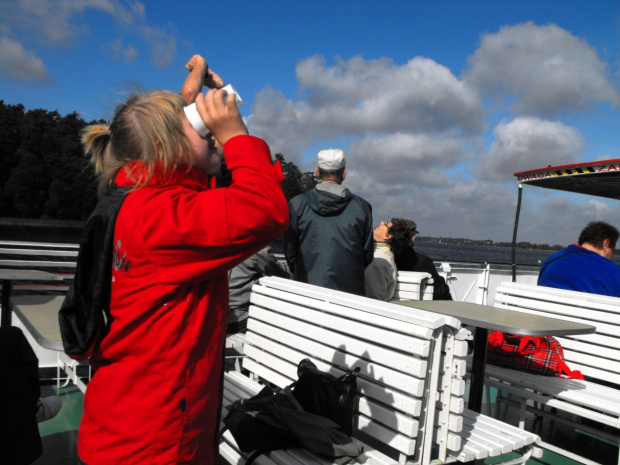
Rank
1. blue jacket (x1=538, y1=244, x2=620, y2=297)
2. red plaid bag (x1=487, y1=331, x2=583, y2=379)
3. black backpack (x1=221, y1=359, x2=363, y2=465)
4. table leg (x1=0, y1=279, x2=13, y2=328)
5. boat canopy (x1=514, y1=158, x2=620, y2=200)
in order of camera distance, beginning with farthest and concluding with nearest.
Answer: boat canopy (x1=514, y1=158, x2=620, y2=200) → blue jacket (x1=538, y1=244, x2=620, y2=297) → red plaid bag (x1=487, y1=331, x2=583, y2=379) → table leg (x1=0, y1=279, x2=13, y2=328) → black backpack (x1=221, y1=359, x2=363, y2=465)

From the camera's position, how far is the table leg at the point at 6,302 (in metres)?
3.72

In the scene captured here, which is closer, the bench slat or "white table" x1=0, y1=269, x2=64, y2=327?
the bench slat

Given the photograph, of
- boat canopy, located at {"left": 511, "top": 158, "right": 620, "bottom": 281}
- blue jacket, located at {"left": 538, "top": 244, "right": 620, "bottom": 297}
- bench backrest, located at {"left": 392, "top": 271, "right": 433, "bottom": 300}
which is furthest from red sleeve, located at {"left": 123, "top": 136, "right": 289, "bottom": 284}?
boat canopy, located at {"left": 511, "top": 158, "right": 620, "bottom": 281}

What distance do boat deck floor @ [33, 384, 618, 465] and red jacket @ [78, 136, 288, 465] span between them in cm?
251

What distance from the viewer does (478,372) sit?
3518mm

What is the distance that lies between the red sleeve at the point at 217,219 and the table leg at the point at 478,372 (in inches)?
111

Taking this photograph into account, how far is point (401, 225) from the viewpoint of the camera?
525 cm

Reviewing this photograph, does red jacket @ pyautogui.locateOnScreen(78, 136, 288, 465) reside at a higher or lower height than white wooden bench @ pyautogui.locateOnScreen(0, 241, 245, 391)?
higher

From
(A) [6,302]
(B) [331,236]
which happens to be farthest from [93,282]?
(A) [6,302]

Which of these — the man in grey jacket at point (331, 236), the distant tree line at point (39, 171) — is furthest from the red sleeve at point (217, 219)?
the distant tree line at point (39, 171)

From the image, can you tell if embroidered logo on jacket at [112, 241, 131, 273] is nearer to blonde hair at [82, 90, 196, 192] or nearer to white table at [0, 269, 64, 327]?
blonde hair at [82, 90, 196, 192]

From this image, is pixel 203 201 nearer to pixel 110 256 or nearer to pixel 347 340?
pixel 110 256

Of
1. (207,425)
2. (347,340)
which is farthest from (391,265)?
(207,425)

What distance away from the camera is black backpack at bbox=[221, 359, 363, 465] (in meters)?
2.21
